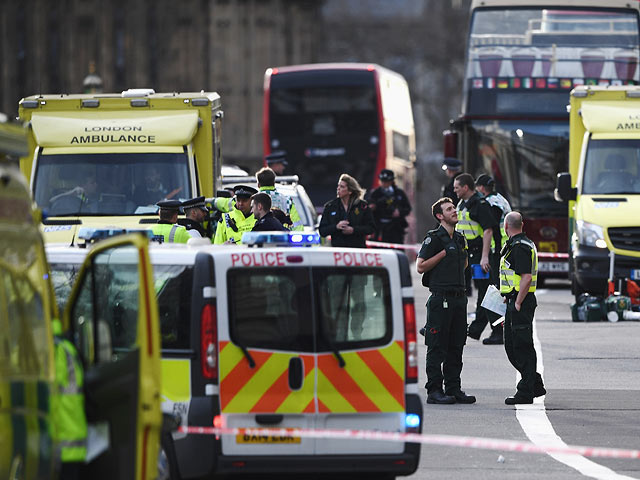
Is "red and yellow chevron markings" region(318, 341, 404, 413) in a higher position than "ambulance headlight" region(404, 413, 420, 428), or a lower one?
higher

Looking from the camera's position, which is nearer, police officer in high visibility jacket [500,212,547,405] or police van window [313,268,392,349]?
police van window [313,268,392,349]

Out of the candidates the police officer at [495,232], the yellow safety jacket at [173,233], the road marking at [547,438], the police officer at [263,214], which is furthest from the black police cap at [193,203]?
the road marking at [547,438]

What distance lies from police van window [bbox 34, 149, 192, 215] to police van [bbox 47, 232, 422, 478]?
918cm

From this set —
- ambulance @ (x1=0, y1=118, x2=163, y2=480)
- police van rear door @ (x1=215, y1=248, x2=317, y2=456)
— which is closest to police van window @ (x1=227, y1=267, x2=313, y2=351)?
police van rear door @ (x1=215, y1=248, x2=317, y2=456)

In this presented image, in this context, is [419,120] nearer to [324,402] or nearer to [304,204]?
[304,204]

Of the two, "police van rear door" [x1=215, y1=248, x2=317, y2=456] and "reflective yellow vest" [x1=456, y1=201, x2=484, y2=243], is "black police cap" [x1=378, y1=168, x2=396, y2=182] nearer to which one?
"reflective yellow vest" [x1=456, y1=201, x2=484, y2=243]

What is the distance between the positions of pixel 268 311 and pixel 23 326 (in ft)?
8.56

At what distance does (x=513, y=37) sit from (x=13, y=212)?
880 inches

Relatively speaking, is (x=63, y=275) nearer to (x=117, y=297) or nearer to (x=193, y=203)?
(x=117, y=297)

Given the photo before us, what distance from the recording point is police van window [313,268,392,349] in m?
9.90

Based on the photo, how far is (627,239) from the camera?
22.7 metres

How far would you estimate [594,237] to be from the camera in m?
22.8

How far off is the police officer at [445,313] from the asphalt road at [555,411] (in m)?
0.24

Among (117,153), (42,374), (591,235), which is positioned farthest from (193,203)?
(42,374)
